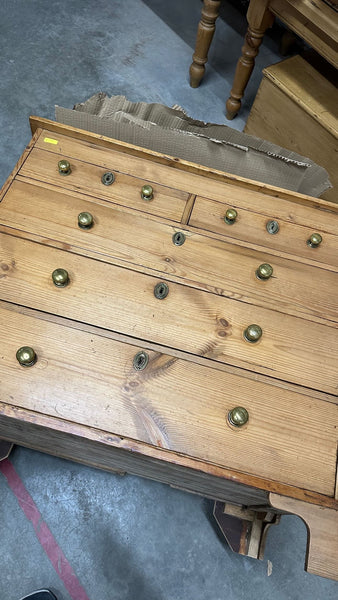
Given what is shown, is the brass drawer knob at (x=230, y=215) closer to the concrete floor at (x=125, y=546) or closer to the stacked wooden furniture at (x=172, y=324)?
the stacked wooden furniture at (x=172, y=324)

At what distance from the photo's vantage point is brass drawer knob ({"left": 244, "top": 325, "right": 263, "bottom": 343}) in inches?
52.0

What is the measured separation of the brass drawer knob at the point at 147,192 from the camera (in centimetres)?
155

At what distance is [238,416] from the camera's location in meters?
1.21

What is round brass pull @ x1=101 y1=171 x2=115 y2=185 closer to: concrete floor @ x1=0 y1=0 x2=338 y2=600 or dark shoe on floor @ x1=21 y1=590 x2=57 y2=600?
concrete floor @ x1=0 y1=0 x2=338 y2=600

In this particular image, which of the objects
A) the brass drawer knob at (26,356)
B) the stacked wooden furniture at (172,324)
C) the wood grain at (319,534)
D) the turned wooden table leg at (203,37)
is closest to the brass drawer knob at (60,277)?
the stacked wooden furniture at (172,324)

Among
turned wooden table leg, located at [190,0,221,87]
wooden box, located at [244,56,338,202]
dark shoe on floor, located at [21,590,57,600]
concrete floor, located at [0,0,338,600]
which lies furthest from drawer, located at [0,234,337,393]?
turned wooden table leg, located at [190,0,221,87]

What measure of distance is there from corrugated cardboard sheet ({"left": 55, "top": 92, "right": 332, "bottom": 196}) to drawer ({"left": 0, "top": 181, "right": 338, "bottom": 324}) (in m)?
0.50

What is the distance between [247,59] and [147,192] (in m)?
1.43

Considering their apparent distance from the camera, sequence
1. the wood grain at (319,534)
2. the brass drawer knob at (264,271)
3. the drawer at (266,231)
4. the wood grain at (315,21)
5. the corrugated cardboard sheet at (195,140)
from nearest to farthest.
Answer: the wood grain at (319,534), the brass drawer knob at (264,271), the drawer at (266,231), the corrugated cardboard sheet at (195,140), the wood grain at (315,21)

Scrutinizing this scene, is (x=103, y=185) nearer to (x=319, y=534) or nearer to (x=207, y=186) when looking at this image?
(x=207, y=186)

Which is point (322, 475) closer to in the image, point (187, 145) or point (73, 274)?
point (73, 274)

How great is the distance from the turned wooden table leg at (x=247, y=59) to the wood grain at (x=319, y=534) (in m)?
2.24

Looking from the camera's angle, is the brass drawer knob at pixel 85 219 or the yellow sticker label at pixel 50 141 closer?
the brass drawer knob at pixel 85 219

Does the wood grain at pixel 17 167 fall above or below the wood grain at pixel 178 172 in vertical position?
below
